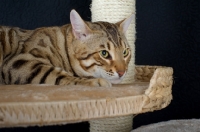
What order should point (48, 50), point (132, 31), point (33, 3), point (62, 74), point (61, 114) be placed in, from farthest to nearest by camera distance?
point (33, 3)
point (132, 31)
point (48, 50)
point (62, 74)
point (61, 114)

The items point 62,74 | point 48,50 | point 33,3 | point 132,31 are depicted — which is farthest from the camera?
point 33,3

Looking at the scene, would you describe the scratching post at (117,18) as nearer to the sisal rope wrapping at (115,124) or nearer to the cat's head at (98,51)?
the sisal rope wrapping at (115,124)

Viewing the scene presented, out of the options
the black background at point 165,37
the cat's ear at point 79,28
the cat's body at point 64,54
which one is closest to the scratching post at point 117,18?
the cat's body at point 64,54

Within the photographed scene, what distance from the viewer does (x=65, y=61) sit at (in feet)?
3.15

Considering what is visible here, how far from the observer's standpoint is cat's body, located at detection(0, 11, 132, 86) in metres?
0.84

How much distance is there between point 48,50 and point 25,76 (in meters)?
0.15

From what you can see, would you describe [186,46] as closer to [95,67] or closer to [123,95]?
[95,67]

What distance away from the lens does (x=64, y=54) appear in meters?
0.97

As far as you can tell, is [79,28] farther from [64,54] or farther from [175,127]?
[175,127]

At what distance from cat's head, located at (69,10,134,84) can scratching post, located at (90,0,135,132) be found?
22cm

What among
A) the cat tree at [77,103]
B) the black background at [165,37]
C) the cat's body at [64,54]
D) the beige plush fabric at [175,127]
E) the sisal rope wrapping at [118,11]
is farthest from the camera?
the black background at [165,37]

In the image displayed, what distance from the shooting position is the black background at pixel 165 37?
63.5 inches

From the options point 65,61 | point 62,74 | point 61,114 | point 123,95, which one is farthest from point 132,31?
point 61,114

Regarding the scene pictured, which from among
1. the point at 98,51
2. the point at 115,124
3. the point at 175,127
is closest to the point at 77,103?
the point at 98,51
